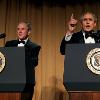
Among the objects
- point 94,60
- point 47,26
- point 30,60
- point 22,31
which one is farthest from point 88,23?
point 47,26

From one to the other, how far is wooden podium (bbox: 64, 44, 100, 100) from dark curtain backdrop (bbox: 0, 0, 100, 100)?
297 cm

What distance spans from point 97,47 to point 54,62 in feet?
10.5

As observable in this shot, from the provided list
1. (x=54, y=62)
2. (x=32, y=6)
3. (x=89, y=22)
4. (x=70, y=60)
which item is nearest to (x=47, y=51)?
(x=54, y=62)

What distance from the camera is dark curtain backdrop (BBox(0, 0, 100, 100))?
20.0 ft

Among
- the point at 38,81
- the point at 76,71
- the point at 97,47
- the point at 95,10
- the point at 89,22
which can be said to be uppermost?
the point at 95,10

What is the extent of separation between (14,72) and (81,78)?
2.09 feet

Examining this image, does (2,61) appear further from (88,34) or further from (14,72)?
(88,34)

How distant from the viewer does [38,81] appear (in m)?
6.15

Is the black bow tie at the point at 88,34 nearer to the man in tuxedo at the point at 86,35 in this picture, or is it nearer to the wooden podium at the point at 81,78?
A: the man in tuxedo at the point at 86,35

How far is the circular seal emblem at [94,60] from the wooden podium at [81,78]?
2 cm

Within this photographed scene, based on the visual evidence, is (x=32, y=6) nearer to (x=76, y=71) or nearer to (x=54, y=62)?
(x=54, y=62)

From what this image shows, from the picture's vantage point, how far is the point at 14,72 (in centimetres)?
324

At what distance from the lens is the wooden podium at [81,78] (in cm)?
297

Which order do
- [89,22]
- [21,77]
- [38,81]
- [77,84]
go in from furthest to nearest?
[38,81]
[89,22]
[21,77]
[77,84]
